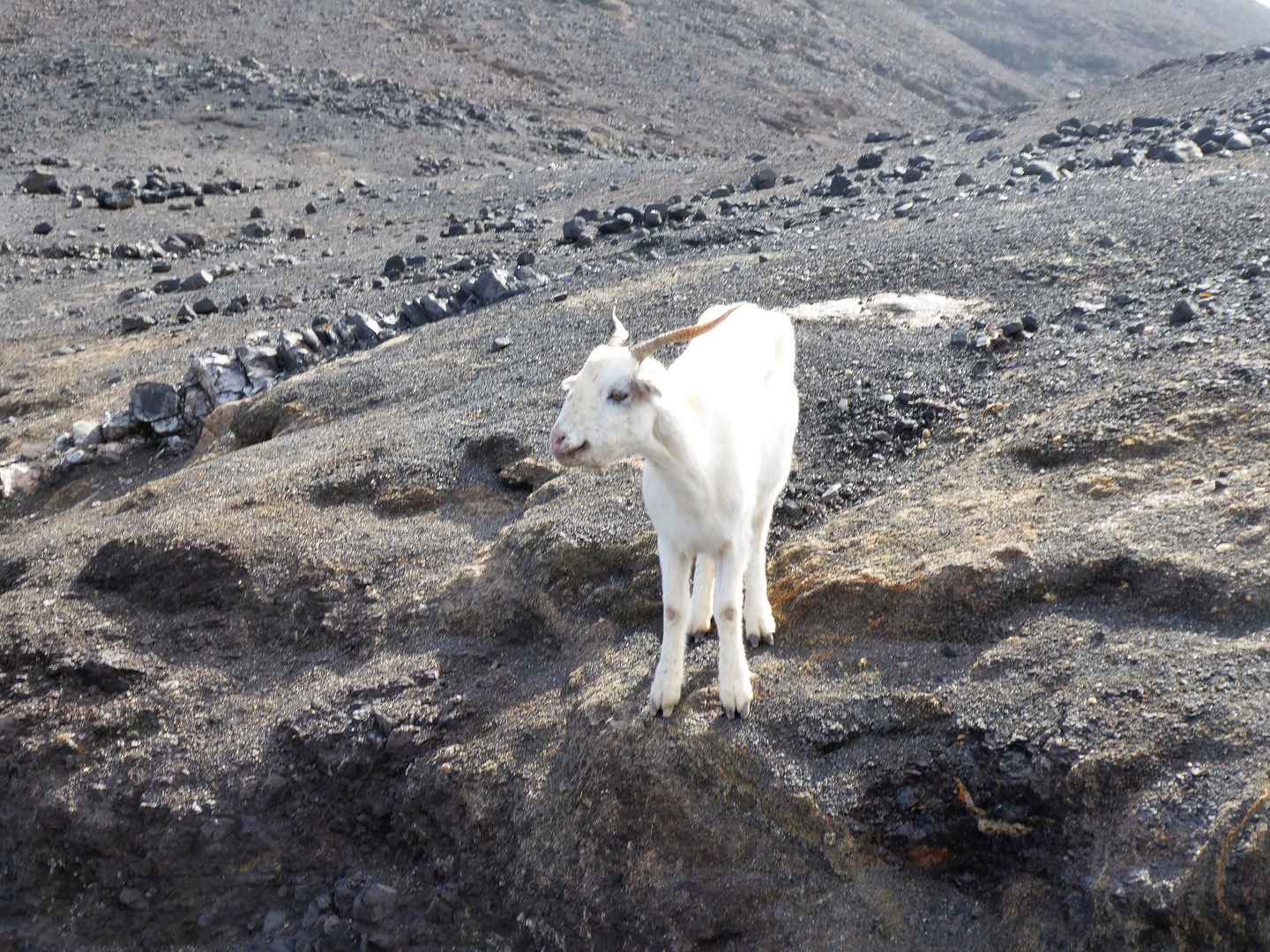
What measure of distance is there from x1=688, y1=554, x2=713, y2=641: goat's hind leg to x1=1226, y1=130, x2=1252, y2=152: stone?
12.1m

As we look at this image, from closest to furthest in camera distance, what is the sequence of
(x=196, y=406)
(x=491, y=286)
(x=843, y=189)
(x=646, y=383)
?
(x=646, y=383) < (x=196, y=406) < (x=491, y=286) < (x=843, y=189)

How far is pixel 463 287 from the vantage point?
42.7ft

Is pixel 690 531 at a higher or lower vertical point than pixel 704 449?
lower

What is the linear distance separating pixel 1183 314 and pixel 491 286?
316 inches

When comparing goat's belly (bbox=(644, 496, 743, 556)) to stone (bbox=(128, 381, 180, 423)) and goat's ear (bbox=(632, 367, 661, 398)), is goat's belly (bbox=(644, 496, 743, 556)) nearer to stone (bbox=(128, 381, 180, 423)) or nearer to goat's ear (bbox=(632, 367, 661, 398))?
goat's ear (bbox=(632, 367, 661, 398))

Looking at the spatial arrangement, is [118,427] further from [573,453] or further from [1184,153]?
[1184,153]

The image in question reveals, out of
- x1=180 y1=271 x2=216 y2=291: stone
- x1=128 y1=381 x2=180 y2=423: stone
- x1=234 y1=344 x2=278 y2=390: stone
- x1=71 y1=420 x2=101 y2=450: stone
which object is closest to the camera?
x1=71 y1=420 x2=101 y2=450: stone

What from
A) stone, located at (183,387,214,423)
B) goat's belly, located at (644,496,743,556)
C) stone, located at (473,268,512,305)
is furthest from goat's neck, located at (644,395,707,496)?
stone, located at (473,268,512,305)

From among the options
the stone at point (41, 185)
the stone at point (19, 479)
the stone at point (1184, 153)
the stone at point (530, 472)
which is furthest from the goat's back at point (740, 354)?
the stone at point (41, 185)

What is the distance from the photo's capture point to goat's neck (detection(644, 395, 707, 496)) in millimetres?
4676

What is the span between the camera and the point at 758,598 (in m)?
5.83

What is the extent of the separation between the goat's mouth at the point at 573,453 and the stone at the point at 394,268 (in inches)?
478

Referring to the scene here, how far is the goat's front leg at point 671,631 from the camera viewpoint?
5246 millimetres

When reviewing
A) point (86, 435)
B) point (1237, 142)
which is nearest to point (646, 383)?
point (86, 435)
